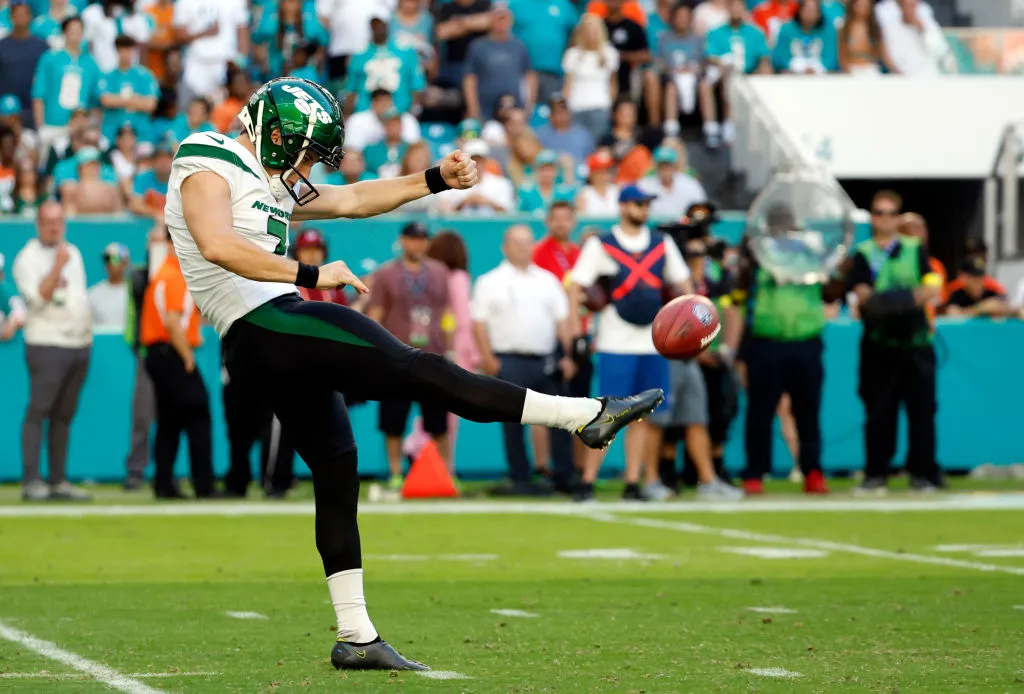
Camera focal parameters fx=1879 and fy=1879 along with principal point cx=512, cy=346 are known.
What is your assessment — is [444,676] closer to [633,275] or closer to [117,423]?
[633,275]

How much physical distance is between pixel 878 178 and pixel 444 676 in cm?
1765

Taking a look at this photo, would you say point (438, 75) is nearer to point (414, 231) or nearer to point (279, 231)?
point (414, 231)

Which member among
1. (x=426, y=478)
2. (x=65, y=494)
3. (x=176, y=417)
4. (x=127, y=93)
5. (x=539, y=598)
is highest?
(x=127, y=93)

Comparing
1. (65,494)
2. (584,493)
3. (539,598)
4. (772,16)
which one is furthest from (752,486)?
(772,16)

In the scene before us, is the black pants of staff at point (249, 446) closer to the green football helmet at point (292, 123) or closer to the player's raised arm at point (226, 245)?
the green football helmet at point (292, 123)

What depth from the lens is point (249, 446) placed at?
14.8m

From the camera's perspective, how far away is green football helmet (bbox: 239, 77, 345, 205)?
21.0 feet

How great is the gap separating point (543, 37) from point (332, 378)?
15670mm

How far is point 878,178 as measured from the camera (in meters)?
22.9

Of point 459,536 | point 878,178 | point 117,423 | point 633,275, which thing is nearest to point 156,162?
point 117,423

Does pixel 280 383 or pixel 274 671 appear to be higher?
pixel 280 383

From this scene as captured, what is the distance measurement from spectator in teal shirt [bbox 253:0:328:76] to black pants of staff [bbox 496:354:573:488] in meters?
7.13

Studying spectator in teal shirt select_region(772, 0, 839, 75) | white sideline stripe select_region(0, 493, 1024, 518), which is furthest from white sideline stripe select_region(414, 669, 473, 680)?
spectator in teal shirt select_region(772, 0, 839, 75)

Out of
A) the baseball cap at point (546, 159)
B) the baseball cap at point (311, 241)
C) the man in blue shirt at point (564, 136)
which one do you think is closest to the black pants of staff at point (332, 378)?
the baseball cap at point (311, 241)
